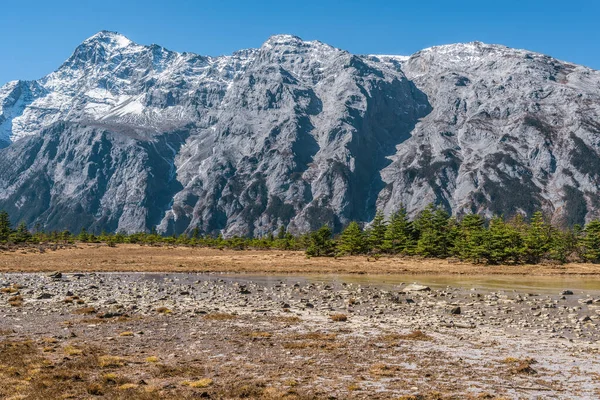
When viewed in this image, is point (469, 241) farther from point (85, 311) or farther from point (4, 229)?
point (4, 229)

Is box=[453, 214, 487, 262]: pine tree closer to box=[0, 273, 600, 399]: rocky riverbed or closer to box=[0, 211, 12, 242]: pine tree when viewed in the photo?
box=[0, 273, 600, 399]: rocky riverbed

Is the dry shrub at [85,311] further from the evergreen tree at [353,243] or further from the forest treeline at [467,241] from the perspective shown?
the evergreen tree at [353,243]

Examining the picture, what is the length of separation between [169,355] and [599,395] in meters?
13.6

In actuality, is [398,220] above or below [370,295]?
above

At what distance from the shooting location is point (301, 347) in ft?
60.6

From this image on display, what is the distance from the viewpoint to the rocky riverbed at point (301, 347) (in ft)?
43.7

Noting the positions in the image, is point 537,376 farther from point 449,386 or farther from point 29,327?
point 29,327

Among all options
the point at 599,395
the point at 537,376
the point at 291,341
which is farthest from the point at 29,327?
the point at 599,395

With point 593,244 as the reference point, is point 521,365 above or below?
below

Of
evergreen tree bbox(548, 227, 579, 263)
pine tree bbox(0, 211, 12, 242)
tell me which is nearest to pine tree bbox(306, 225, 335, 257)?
evergreen tree bbox(548, 227, 579, 263)

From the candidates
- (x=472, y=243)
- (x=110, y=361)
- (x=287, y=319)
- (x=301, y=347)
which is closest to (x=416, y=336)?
(x=301, y=347)

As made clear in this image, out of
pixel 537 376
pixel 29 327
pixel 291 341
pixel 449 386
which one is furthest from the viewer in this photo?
pixel 29 327

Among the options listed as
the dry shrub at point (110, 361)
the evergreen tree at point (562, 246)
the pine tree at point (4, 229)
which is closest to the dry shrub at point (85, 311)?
the dry shrub at point (110, 361)

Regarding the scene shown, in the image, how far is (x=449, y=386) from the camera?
13.5 m
